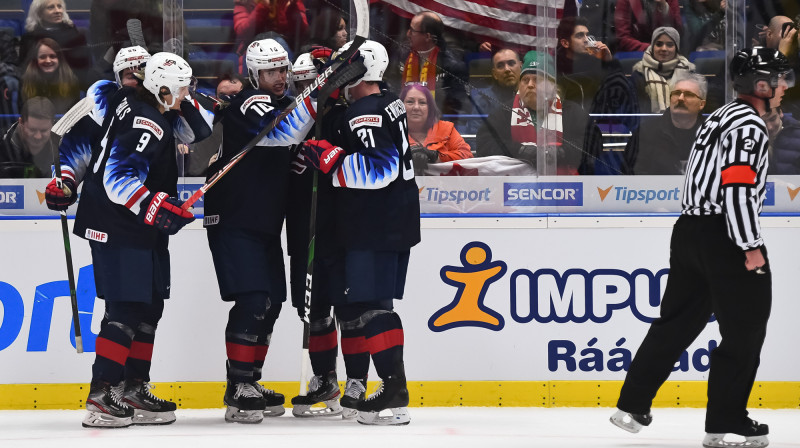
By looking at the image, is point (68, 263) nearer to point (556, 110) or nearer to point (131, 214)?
point (131, 214)

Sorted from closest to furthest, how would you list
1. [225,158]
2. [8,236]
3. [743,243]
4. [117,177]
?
Answer: 1. [743,243]
2. [117,177]
3. [225,158]
4. [8,236]

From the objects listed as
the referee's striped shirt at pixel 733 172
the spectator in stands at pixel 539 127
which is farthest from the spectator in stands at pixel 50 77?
the referee's striped shirt at pixel 733 172

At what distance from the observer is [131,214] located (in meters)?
4.52

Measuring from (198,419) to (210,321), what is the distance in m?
0.53

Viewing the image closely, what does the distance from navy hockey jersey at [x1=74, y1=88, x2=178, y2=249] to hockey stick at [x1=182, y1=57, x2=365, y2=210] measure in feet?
0.68

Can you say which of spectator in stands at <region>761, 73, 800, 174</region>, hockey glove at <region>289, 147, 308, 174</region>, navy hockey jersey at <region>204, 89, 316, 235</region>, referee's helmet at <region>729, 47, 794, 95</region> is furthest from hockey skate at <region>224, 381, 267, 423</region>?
spectator in stands at <region>761, 73, 800, 174</region>

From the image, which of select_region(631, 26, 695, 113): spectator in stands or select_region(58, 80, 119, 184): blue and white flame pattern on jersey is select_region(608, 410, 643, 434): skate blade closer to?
select_region(631, 26, 695, 113): spectator in stands

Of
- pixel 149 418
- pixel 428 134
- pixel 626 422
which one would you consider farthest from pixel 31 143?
pixel 626 422

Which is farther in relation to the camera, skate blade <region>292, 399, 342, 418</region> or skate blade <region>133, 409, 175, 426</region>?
skate blade <region>292, 399, 342, 418</region>

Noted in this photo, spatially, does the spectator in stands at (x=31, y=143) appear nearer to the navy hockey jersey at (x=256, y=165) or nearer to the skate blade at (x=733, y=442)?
the navy hockey jersey at (x=256, y=165)

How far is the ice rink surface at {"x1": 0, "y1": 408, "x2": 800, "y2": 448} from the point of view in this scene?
4.20 meters

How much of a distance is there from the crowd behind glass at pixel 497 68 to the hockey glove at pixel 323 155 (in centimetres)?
102

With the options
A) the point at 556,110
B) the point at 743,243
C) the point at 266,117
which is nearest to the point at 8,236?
the point at 266,117

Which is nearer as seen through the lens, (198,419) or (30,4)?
(198,419)
